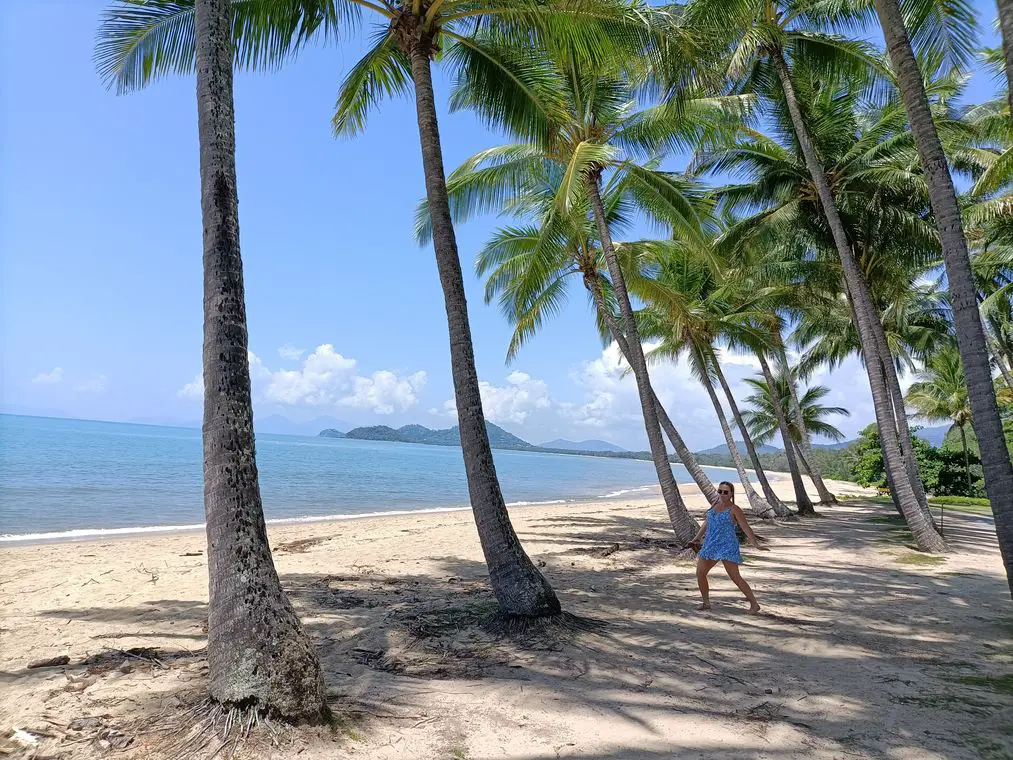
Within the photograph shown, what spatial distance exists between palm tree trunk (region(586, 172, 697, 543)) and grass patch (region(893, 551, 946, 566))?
126 inches

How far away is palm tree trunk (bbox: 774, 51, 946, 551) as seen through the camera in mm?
10177

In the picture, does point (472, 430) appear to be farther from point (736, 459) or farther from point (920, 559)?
point (736, 459)

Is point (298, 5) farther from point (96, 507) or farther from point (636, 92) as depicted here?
point (96, 507)

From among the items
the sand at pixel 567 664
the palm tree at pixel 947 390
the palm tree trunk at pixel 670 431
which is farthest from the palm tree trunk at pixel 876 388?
the palm tree at pixel 947 390

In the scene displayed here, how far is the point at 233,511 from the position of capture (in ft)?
11.2

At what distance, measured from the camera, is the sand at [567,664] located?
333 cm

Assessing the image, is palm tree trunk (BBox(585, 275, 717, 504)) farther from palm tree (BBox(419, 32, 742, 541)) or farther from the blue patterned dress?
the blue patterned dress

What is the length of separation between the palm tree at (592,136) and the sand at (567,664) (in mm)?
3832

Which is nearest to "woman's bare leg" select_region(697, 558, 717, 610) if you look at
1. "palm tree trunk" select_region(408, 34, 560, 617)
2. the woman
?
the woman

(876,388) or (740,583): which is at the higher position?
(876,388)

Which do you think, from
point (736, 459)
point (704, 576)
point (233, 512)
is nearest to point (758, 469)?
point (736, 459)

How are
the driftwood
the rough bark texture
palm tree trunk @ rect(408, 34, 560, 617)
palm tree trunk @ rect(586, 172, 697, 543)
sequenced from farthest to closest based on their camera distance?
1. the rough bark texture
2. palm tree trunk @ rect(586, 172, 697, 543)
3. palm tree trunk @ rect(408, 34, 560, 617)
4. the driftwood

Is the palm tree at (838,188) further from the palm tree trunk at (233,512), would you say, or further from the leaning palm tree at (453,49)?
the palm tree trunk at (233,512)

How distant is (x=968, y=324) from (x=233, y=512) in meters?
6.12
